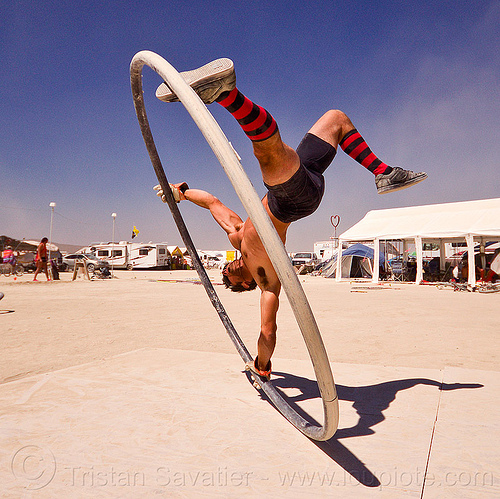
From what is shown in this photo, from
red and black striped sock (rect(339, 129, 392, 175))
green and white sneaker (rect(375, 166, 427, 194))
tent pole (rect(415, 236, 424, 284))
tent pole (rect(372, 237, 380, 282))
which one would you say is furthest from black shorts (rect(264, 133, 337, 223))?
tent pole (rect(372, 237, 380, 282))

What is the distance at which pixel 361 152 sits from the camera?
2539 mm

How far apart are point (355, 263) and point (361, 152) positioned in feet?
83.2

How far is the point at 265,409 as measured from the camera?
8.32 feet

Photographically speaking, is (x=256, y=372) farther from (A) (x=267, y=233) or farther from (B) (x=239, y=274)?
(A) (x=267, y=233)

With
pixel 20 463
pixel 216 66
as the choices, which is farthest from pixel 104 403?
pixel 216 66

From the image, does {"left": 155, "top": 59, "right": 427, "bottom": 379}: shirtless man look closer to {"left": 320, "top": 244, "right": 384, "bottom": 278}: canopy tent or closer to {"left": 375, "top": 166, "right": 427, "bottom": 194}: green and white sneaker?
{"left": 375, "top": 166, "right": 427, "bottom": 194}: green and white sneaker

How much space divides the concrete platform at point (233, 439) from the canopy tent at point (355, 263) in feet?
77.6

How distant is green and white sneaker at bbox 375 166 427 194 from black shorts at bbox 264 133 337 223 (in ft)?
1.39

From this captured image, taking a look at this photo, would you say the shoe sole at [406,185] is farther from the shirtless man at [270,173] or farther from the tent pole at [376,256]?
the tent pole at [376,256]

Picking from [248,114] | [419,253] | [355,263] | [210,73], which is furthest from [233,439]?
[355,263]

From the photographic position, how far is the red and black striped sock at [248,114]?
6.29ft

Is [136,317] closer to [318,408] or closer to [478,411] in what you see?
[318,408]

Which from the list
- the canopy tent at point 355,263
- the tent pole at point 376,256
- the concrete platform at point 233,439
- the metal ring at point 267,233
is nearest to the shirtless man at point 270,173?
the metal ring at point 267,233

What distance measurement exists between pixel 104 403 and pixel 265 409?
1093mm
